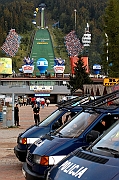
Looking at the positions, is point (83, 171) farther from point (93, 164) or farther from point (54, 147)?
point (54, 147)

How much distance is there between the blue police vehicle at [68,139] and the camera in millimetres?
7832

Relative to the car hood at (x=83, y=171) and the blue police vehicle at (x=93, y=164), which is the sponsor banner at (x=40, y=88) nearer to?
the blue police vehicle at (x=93, y=164)

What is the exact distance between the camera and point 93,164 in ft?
16.6

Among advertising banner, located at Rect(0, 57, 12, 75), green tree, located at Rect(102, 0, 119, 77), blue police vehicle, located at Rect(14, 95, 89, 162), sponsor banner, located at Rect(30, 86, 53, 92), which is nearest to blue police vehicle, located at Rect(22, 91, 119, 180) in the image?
blue police vehicle, located at Rect(14, 95, 89, 162)

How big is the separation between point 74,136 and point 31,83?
103 m

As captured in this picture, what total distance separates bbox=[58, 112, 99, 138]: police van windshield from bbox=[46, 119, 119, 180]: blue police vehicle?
260 centimetres

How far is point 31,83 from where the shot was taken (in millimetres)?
111188

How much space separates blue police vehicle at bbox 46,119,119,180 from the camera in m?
4.83

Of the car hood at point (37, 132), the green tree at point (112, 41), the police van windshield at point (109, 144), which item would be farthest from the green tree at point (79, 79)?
the police van windshield at point (109, 144)

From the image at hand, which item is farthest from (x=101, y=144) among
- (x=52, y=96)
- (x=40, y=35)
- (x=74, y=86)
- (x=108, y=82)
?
(x=40, y=35)

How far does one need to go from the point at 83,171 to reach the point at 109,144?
40.9 inches

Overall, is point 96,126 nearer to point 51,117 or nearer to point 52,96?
point 51,117

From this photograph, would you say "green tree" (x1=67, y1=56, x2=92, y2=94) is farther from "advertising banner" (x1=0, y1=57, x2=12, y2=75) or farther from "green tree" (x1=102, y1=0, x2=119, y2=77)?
"advertising banner" (x1=0, y1=57, x2=12, y2=75)

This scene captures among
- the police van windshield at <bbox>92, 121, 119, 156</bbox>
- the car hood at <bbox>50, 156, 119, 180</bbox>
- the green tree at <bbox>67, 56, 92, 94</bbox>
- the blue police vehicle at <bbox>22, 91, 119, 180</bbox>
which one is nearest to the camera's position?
the car hood at <bbox>50, 156, 119, 180</bbox>
